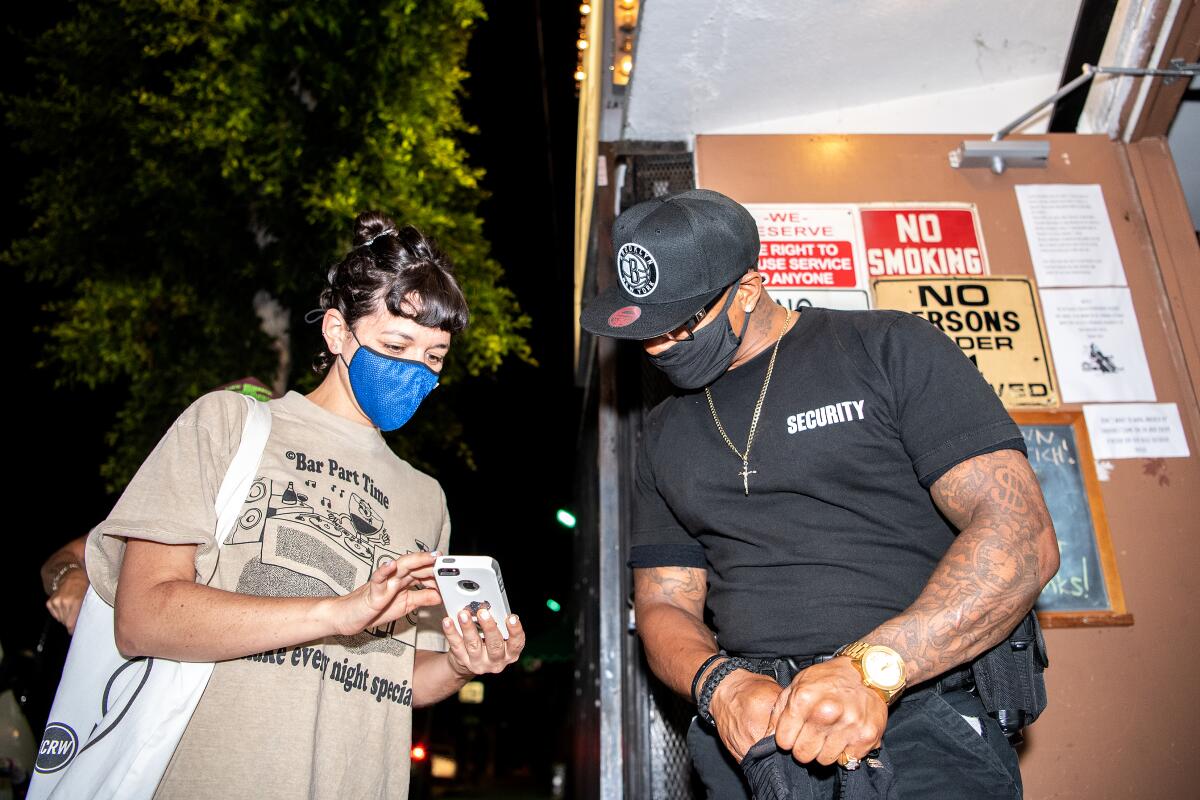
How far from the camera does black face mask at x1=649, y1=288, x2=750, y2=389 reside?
7.50 feet

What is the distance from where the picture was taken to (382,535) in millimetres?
2195

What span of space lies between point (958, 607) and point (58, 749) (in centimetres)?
201

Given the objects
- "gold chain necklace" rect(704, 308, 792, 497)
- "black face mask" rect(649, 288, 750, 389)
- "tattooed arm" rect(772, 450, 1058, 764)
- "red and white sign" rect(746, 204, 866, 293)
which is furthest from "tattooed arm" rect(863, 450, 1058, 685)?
"red and white sign" rect(746, 204, 866, 293)

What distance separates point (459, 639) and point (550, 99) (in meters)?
11.3

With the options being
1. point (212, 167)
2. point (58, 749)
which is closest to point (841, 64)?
point (58, 749)

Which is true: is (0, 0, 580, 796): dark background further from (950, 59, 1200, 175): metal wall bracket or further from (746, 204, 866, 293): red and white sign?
(950, 59, 1200, 175): metal wall bracket

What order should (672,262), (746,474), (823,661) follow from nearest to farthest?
(823,661), (746,474), (672,262)

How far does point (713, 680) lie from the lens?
6.12ft

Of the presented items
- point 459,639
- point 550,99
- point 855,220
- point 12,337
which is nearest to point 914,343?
point 459,639

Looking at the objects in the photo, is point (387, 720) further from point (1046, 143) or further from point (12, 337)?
point (12, 337)

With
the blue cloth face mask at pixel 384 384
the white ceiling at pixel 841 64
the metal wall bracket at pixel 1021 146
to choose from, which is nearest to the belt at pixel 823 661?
the blue cloth face mask at pixel 384 384

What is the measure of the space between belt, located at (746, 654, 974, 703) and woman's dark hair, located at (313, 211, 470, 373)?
136 centimetres

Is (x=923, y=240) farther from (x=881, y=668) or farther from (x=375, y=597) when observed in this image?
(x=375, y=597)

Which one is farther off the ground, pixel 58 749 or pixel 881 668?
pixel 881 668
